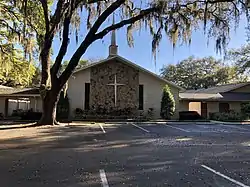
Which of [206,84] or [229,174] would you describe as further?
[206,84]

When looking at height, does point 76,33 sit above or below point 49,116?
above

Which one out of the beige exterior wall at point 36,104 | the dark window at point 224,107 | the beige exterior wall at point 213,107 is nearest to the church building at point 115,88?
the beige exterior wall at point 36,104

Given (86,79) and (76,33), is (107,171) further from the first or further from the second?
(86,79)

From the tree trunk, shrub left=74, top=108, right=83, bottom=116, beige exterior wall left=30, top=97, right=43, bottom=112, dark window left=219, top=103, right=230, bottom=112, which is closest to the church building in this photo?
shrub left=74, top=108, right=83, bottom=116

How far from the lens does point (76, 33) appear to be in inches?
716

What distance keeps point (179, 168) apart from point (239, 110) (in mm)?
27697

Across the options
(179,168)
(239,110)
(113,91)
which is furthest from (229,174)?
(239,110)

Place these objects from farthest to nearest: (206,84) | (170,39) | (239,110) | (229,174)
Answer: (206,84)
(239,110)
(170,39)
(229,174)

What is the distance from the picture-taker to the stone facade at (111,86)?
90.2 feet

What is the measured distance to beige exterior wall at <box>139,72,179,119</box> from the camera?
2812cm

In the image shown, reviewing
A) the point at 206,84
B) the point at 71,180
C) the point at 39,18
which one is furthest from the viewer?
the point at 206,84

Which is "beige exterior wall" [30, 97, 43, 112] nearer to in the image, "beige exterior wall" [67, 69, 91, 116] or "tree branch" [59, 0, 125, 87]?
"beige exterior wall" [67, 69, 91, 116]

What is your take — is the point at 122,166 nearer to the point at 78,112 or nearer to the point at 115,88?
the point at 78,112

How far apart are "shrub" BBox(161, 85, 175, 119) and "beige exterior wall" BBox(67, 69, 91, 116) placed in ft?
22.7
